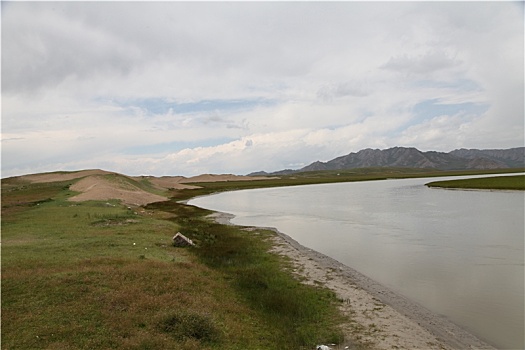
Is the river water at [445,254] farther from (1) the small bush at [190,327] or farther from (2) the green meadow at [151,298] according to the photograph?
(1) the small bush at [190,327]

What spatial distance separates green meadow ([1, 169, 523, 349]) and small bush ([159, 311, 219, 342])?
35 millimetres

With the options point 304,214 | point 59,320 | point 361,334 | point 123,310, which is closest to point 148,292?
point 123,310

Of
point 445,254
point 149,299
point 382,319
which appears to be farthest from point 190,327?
point 445,254

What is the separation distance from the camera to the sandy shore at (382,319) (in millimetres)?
13664

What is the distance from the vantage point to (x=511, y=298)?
18.2 metres

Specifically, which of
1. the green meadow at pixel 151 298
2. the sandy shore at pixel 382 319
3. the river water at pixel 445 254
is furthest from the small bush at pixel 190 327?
the river water at pixel 445 254

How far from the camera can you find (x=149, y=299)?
15.3m

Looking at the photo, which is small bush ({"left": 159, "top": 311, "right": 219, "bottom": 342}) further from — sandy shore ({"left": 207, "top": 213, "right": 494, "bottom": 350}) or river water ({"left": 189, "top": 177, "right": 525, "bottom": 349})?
river water ({"left": 189, "top": 177, "right": 525, "bottom": 349})

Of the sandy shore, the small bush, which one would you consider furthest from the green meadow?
the sandy shore

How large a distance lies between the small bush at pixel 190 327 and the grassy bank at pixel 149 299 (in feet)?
0.12

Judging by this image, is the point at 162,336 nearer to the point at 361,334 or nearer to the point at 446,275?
the point at 361,334

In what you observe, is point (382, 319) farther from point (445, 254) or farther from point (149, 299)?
point (445, 254)

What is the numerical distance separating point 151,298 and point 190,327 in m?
3.29

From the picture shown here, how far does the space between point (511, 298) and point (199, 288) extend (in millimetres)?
15843
